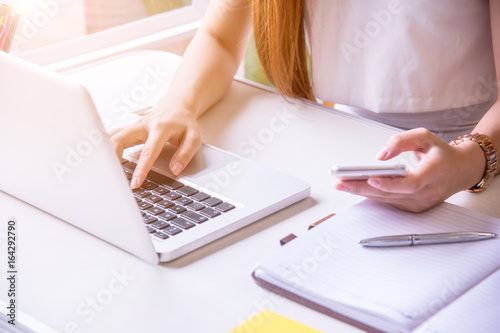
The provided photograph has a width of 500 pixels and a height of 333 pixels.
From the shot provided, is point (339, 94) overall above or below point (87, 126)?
below

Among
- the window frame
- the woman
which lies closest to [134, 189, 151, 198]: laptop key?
the woman

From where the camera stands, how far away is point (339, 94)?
1.32 metres

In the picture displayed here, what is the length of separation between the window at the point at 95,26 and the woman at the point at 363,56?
57 centimetres

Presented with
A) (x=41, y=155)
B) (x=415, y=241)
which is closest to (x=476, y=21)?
(x=415, y=241)

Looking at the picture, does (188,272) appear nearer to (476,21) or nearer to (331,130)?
(331,130)

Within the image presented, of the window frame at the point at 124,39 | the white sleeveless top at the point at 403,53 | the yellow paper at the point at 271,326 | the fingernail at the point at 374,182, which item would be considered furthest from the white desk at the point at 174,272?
the window frame at the point at 124,39

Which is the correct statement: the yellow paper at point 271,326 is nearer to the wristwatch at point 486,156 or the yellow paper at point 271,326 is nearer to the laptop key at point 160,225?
the laptop key at point 160,225

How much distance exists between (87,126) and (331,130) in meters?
0.52

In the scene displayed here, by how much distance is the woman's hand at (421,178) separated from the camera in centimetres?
81

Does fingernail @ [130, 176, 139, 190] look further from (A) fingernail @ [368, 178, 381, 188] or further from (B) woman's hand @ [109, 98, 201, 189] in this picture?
(A) fingernail @ [368, 178, 381, 188]

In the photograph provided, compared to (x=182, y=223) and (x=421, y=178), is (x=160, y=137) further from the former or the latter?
(x=421, y=178)

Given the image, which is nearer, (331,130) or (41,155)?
(41,155)

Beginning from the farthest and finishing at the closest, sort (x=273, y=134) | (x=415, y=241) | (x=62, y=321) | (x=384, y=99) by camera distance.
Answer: (x=384, y=99)
(x=273, y=134)
(x=415, y=241)
(x=62, y=321)

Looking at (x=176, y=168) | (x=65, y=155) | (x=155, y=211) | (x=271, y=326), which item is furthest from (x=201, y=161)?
(x=271, y=326)
